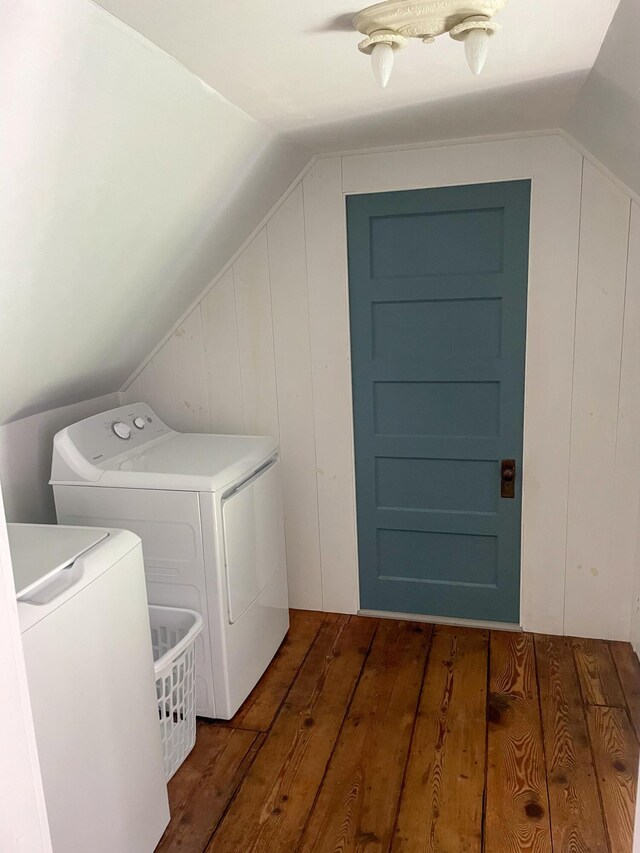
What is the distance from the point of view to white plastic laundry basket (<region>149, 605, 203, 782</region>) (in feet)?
6.83

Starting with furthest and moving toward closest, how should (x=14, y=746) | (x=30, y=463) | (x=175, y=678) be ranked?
(x=30, y=463), (x=175, y=678), (x=14, y=746)

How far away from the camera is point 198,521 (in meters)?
2.28

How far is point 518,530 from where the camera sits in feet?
9.24

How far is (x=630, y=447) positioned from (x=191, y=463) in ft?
5.51

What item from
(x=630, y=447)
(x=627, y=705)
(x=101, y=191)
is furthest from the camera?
(x=630, y=447)

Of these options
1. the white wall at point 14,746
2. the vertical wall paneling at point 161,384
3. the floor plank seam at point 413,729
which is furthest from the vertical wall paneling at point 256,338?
the white wall at point 14,746

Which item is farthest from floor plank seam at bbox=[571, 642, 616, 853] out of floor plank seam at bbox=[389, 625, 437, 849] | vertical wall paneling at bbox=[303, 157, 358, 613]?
vertical wall paneling at bbox=[303, 157, 358, 613]

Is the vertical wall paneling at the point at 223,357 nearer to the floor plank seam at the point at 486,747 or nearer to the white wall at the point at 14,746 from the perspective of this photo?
the floor plank seam at the point at 486,747

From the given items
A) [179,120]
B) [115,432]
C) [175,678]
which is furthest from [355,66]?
[175,678]

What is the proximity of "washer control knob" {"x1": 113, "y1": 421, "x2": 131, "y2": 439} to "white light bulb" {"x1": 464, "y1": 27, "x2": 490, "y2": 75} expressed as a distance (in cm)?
182

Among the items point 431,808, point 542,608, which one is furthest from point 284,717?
point 542,608

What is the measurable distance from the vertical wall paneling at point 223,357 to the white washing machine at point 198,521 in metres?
0.40

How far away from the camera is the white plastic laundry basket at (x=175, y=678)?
6.83 ft

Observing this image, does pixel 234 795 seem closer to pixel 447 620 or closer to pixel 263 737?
pixel 263 737
